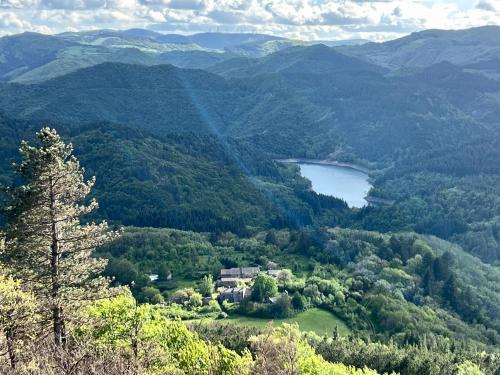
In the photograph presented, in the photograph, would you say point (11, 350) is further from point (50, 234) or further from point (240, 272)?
Result: point (240, 272)

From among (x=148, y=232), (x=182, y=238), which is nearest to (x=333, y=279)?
(x=182, y=238)

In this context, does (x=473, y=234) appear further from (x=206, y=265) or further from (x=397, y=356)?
(x=397, y=356)

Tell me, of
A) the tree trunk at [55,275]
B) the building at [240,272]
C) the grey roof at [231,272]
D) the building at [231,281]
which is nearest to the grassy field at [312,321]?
the building at [231,281]

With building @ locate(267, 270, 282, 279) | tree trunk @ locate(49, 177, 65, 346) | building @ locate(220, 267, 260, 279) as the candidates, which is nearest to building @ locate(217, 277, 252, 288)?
building @ locate(220, 267, 260, 279)

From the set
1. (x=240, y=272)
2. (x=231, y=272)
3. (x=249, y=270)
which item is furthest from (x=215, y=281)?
(x=249, y=270)

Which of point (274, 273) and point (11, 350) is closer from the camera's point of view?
point (11, 350)

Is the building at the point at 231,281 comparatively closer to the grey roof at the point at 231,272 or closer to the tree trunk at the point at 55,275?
the grey roof at the point at 231,272
